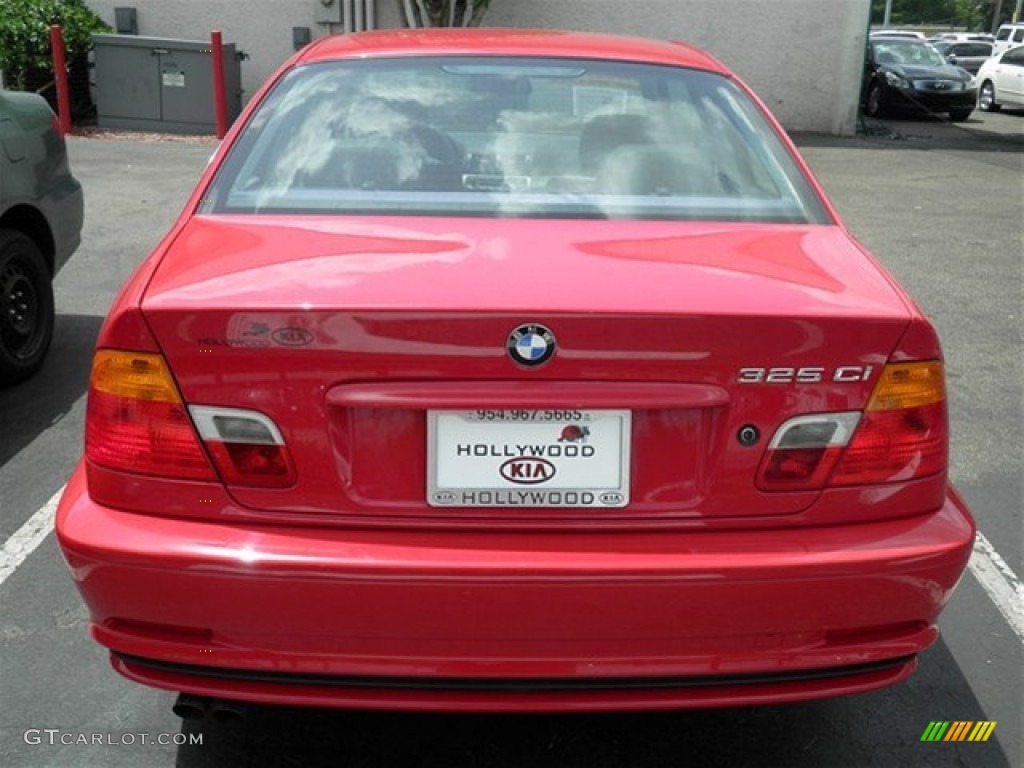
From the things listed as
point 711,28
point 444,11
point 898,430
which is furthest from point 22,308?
point 711,28

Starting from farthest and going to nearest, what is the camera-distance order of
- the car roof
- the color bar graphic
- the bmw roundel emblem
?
the car roof < the color bar graphic < the bmw roundel emblem

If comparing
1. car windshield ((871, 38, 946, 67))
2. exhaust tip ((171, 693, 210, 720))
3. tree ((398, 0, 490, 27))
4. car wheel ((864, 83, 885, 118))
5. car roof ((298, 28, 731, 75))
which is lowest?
car wheel ((864, 83, 885, 118))

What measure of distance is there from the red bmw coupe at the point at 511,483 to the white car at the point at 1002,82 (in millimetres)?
24362

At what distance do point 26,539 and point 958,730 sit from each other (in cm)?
289

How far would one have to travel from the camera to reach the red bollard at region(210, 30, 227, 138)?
14313 mm

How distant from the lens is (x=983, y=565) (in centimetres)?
387

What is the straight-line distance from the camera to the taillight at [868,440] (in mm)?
2332

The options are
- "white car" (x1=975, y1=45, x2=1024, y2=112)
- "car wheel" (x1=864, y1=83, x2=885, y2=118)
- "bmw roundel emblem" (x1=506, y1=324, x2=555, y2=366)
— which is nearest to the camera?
"bmw roundel emblem" (x1=506, y1=324, x2=555, y2=366)

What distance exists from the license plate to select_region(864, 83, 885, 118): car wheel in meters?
21.4

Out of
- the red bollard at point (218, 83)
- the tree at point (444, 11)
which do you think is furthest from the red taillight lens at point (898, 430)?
the tree at point (444, 11)

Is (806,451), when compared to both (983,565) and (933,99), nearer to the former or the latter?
(983,565)

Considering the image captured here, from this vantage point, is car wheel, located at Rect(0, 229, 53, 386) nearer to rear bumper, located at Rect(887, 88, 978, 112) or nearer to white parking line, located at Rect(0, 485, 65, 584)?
white parking line, located at Rect(0, 485, 65, 584)

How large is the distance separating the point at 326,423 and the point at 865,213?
9.44 meters

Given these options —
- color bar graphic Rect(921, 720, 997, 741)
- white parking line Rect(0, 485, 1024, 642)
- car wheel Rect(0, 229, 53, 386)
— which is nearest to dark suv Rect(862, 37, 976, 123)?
car wheel Rect(0, 229, 53, 386)
